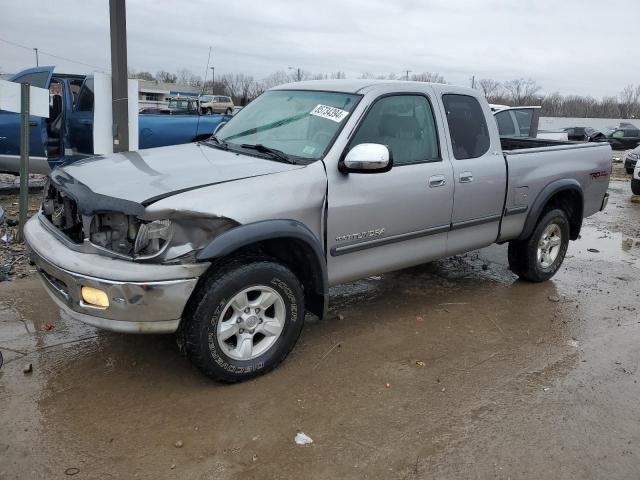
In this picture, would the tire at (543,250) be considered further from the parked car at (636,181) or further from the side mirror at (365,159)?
the parked car at (636,181)

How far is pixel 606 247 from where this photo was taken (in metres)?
7.58

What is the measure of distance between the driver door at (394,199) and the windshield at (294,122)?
0.63ft

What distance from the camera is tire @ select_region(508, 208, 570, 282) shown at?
552cm

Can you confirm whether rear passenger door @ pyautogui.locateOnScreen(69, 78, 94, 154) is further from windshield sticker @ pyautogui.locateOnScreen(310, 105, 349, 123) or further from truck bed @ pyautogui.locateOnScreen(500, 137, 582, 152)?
truck bed @ pyautogui.locateOnScreen(500, 137, 582, 152)

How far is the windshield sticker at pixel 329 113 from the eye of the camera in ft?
12.9

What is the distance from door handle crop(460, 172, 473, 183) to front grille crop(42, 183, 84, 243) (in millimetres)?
2871

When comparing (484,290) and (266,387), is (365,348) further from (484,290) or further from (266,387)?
(484,290)

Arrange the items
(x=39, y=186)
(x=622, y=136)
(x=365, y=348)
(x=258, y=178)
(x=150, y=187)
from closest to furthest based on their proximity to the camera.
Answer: (x=150, y=187) < (x=258, y=178) < (x=365, y=348) < (x=39, y=186) < (x=622, y=136)

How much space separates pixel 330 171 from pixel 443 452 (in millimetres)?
1829

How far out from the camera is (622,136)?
2908 cm

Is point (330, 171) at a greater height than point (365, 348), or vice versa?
point (330, 171)

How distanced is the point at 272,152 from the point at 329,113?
20.3 inches

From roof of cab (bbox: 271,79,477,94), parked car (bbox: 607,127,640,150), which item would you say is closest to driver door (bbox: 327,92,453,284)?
roof of cab (bbox: 271,79,477,94)

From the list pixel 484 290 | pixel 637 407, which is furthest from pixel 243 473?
pixel 484 290
